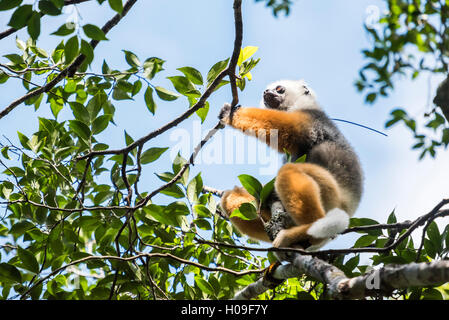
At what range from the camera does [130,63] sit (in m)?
4.69

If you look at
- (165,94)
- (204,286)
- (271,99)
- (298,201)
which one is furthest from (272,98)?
(204,286)

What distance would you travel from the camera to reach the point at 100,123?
4477 mm

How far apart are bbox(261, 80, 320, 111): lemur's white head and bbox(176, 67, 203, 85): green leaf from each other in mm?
2476

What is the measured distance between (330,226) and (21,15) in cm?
300

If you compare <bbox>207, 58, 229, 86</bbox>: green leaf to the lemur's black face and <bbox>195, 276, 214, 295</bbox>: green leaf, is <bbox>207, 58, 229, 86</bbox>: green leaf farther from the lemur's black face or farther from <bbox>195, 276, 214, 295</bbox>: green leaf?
the lemur's black face

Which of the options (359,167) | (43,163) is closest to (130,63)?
(43,163)

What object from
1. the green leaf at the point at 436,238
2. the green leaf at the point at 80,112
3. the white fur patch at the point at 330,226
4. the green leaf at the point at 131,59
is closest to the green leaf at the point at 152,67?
the green leaf at the point at 131,59

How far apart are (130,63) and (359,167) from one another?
3002 mm

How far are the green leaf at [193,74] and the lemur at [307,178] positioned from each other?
789 millimetres

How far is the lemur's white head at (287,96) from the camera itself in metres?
6.91

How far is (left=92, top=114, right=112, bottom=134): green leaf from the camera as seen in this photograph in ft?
14.7

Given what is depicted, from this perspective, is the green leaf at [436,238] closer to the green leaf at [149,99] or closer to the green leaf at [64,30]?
the green leaf at [149,99]
